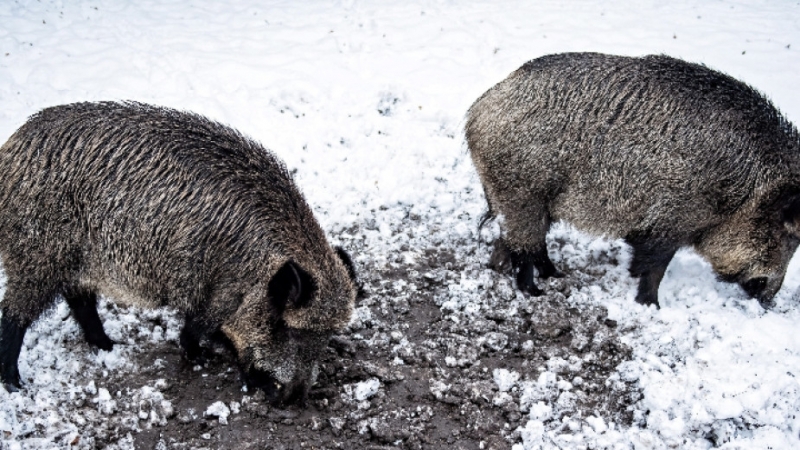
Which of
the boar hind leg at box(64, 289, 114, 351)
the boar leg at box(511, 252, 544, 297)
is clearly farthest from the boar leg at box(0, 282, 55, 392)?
the boar leg at box(511, 252, 544, 297)

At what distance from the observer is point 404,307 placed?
16.6 feet

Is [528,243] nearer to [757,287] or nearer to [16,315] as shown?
[757,287]

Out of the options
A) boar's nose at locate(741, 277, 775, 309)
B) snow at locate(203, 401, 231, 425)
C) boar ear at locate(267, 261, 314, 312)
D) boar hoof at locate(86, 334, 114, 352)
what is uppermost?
boar ear at locate(267, 261, 314, 312)

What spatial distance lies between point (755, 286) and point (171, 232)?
4.12 meters

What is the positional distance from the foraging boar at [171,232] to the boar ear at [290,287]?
0.06 feet

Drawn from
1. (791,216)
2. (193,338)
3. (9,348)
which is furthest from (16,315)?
(791,216)

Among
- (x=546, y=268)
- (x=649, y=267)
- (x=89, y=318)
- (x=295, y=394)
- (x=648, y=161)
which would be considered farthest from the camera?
(x=546, y=268)

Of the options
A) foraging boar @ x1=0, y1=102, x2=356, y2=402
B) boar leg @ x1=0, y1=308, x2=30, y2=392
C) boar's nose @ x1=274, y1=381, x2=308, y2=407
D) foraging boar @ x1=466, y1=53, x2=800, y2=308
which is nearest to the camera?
foraging boar @ x1=0, y1=102, x2=356, y2=402

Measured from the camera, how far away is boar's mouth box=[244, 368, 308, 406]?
3998 mm

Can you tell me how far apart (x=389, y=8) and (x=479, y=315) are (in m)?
6.07

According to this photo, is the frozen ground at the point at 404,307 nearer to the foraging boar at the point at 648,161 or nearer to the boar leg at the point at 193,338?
the boar leg at the point at 193,338

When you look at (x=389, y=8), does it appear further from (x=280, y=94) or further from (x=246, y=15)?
(x=280, y=94)

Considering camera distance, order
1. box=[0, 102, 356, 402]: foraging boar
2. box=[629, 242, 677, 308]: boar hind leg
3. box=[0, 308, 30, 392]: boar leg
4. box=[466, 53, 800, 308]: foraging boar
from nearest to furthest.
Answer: box=[0, 102, 356, 402]: foraging boar, box=[0, 308, 30, 392]: boar leg, box=[466, 53, 800, 308]: foraging boar, box=[629, 242, 677, 308]: boar hind leg

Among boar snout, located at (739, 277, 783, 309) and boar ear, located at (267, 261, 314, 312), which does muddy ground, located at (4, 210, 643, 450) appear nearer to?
boar ear, located at (267, 261, 314, 312)
